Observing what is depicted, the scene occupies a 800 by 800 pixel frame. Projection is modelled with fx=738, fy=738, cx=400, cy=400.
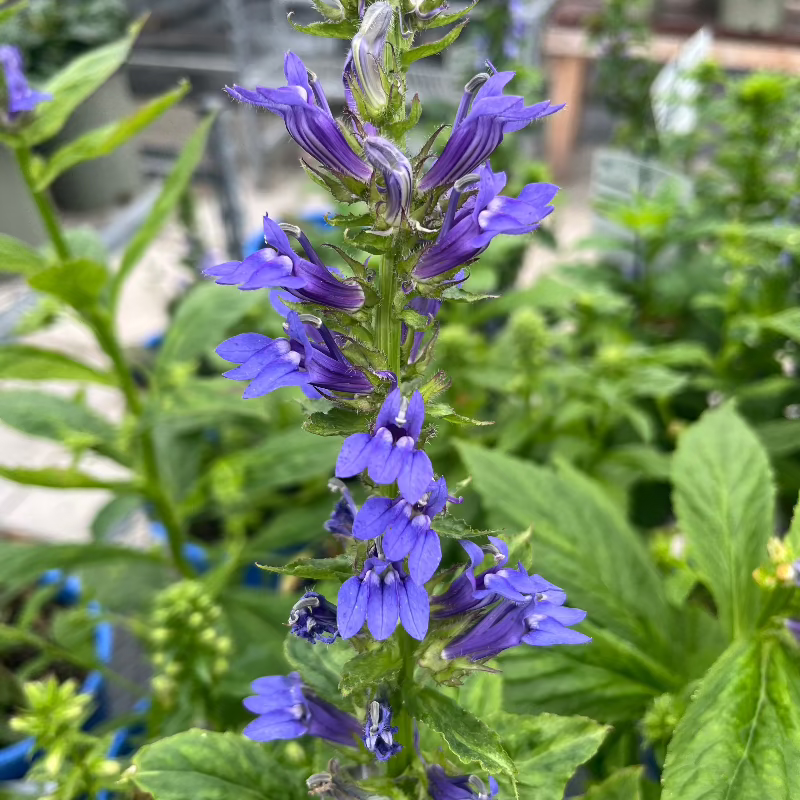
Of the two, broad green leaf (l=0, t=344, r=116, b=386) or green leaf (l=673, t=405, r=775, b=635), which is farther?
broad green leaf (l=0, t=344, r=116, b=386)

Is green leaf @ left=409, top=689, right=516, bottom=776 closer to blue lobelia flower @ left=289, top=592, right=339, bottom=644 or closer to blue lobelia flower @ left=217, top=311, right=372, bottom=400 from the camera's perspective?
blue lobelia flower @ left=289, top=592, right=339, bottom=644

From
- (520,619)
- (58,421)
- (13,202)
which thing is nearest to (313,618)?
(520,619)

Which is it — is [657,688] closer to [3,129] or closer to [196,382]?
[196,382]

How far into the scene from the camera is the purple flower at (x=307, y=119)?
→ 1.92 ft

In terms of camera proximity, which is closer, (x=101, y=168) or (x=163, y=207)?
(x=163, y=207)

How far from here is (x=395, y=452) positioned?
0.58m

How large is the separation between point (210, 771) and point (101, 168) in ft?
14.3

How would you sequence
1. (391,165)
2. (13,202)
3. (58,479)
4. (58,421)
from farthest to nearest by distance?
(13,202) → (58,421) → (58,479) → (391,165)

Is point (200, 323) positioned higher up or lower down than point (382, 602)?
lower down

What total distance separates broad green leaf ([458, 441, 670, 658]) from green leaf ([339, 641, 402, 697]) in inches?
18.4

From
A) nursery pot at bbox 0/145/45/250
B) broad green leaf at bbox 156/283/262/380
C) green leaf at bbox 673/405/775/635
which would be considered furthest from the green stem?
nursery pot at bbox 0/145/45/250

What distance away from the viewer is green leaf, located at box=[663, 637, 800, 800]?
2.60 feet

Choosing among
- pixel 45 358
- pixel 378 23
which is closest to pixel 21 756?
pixel 45 358

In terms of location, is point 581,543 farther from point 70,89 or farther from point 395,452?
point 70,89
